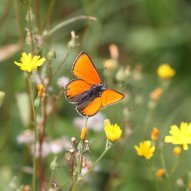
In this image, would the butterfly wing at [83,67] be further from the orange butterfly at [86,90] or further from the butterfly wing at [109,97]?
the butterfly wing at [109,97]

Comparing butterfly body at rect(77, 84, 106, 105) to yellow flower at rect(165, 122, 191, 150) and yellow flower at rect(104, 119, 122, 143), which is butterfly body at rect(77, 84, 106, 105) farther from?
yellow flower at rect(165, 122, 191, 150)

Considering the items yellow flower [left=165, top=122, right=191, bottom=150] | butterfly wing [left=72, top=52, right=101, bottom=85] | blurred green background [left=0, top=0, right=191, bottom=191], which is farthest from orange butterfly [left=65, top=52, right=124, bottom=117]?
blurred green background [left=0, top=0, right=191, bottom=191]

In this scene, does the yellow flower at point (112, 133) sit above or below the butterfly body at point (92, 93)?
below

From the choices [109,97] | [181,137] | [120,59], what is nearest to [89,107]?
[109,97]

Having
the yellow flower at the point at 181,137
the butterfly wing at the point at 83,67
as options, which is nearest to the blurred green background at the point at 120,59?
the yellow flower at the point at 181,137

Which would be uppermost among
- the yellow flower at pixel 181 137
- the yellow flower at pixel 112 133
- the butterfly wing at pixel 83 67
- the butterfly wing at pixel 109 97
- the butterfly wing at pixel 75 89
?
the butterfly wing at pixel 83 67

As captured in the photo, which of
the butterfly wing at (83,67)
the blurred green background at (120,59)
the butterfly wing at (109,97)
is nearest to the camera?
the butterfly wing at (109,97)
